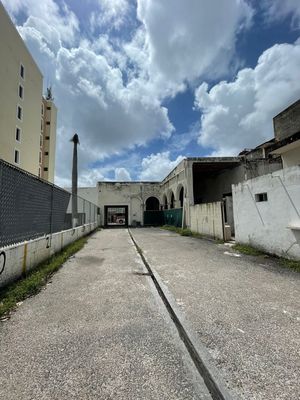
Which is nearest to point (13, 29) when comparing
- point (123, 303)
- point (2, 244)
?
point (2, 244)

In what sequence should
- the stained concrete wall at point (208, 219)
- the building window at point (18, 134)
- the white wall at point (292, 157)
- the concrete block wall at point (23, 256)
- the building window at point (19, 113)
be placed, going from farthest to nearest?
the building window at point (19, 113) < the building window at point (18, 134) < the stained concrete wall at point (208, 219) < the white wall at point (292, 157) < the concrete block wall at point (23, 256)

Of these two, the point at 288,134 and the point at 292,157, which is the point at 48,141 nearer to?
the point at 288,134

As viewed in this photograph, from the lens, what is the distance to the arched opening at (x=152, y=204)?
2975cm

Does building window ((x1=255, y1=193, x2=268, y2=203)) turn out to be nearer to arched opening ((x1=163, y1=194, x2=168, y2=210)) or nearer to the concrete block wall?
the concrete block wall

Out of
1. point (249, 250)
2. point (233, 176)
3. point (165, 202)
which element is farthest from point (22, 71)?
point (249, 250)

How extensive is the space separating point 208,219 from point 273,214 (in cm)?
623

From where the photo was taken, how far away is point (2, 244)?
4117 mm

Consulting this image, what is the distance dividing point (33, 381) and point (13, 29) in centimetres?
3318

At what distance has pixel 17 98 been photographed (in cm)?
2548

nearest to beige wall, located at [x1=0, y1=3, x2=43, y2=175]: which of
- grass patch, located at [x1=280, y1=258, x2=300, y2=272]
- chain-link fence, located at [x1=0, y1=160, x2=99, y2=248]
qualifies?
chain-link fence, located at [x1=0, y1=160, x2=99, y2=248]

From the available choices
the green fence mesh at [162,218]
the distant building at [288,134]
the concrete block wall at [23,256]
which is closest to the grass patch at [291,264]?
the distant building at [288,134]

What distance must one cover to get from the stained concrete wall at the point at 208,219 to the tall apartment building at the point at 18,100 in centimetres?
2010

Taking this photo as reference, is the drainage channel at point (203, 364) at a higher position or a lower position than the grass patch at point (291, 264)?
lower

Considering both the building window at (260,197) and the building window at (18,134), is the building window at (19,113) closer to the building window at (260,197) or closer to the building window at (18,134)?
the building window at (18,134)
